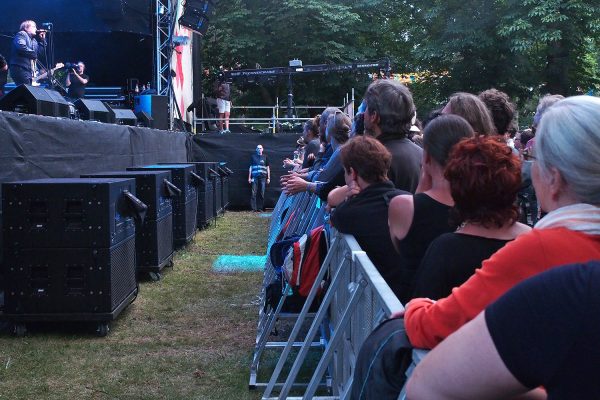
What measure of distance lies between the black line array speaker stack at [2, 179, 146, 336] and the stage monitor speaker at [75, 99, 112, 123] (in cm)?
483

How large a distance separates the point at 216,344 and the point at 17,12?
15.8m

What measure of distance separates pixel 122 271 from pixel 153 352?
109 cm

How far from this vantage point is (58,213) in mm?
5910

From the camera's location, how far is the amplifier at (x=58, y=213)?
5836 millimetres

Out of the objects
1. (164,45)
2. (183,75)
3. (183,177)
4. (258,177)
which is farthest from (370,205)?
(183,75)

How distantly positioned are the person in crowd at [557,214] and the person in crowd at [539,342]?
0.21 m

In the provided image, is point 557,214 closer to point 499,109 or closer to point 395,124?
point 395,124

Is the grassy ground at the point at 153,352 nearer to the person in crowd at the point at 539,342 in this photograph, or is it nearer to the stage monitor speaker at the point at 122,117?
the person in crowd at the point at 539,342

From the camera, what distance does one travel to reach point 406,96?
416cm

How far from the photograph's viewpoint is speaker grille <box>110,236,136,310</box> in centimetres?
609

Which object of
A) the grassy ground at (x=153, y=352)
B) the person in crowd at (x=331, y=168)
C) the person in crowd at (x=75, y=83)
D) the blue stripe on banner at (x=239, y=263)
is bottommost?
the blue stripe on banner at (x=239, y=263)

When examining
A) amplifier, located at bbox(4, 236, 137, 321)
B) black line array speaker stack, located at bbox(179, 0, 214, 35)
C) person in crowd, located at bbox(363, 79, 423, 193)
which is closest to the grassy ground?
amplifier, located at bbox(4, 236, 137, 321)

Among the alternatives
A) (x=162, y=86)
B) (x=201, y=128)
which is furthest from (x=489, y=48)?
(x=162, y=86)


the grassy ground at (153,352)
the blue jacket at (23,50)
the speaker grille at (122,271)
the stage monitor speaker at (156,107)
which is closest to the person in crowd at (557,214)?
the grassy ground at (153,352)
